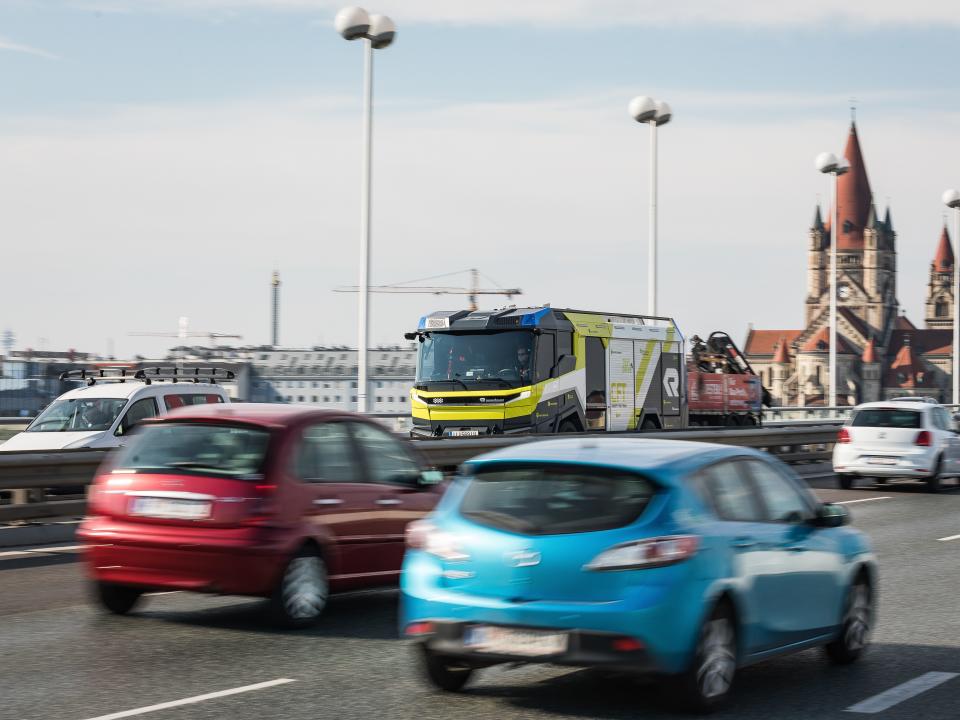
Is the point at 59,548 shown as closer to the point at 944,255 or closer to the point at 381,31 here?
→ the point at 381,31

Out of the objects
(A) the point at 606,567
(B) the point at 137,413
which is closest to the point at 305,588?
(A) the point at 606,567

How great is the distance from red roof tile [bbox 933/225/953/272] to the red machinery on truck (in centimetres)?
15763

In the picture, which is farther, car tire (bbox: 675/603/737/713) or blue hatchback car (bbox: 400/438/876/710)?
car tire (bbox: 675/603/737/713)

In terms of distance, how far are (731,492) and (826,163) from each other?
3926cm

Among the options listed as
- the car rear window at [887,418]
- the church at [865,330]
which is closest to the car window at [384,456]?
the car rear window at [887,418]

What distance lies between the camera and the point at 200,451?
878 centimetres

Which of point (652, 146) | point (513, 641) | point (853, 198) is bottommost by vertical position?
A: point (513, 641)

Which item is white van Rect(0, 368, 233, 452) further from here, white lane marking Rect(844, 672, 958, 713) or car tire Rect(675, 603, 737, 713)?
car tire Rect(675, 603, 737, 713)

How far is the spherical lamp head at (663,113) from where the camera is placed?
36.3 metres

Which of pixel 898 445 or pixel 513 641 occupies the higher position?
pixel 898 445

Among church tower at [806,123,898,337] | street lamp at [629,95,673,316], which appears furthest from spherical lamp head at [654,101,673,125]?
church tower at [806,123,898,337]

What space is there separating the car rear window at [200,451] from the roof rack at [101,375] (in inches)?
455

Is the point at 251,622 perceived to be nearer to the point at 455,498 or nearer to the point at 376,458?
the point at 376,458

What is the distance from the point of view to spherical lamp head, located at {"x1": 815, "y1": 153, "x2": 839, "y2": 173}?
44.4 meters
